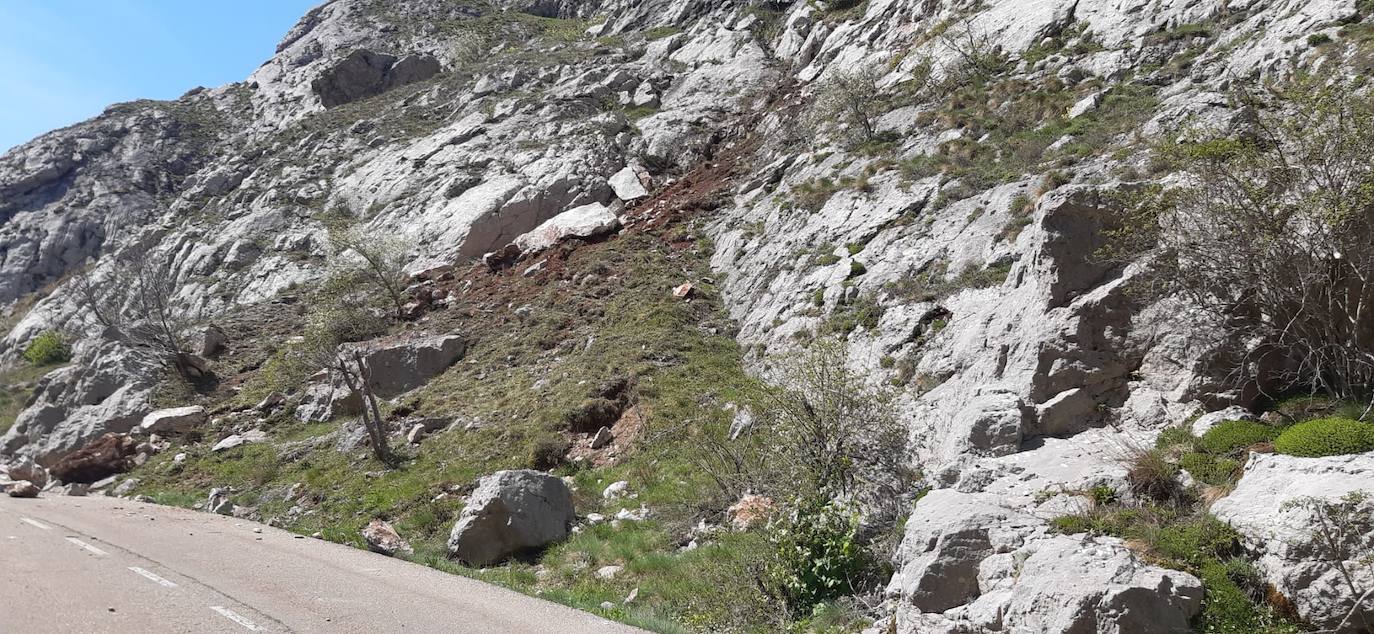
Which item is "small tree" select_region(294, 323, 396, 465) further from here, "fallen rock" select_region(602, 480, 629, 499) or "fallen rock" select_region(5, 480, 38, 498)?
"fallen rock" select_region(5, 480, 38, 498)

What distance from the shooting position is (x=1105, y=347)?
10328 millimetres

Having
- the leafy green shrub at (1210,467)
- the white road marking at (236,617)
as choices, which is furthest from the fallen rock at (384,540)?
the leafy green shrub at (1210,467)

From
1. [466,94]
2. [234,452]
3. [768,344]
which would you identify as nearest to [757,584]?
[768,344]

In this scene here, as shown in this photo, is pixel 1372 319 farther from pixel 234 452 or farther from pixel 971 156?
pixel 234 452

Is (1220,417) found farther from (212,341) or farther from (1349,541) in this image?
(212,341)

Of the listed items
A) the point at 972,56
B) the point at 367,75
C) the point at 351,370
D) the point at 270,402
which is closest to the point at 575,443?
the point at 351,370

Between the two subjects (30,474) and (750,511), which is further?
(30,474)

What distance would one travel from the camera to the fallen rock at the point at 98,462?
26.1m

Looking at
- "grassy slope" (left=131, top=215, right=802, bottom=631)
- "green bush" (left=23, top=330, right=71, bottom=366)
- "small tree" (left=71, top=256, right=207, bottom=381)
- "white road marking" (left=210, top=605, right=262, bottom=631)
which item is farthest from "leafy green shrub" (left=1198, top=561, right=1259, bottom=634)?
"green bush" (left=23, top=330, right=71, bottom=366)

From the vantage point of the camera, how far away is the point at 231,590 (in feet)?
31.7

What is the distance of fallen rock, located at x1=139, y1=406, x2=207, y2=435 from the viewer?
28.3m

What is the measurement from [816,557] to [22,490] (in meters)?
24.5

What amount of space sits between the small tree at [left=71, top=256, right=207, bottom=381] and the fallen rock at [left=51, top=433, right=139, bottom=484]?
611cm

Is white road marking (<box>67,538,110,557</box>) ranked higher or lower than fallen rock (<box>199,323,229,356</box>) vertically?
lower
